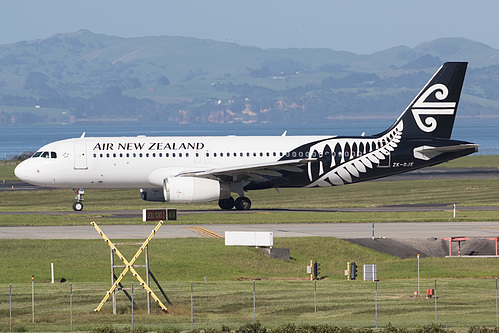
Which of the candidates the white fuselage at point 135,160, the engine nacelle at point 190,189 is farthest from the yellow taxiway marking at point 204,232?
the white fuselage at point 135,160

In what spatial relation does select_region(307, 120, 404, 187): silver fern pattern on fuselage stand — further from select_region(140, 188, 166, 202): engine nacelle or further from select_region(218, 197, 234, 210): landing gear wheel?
select_region(140, 188, 166, 202): engine nacelle

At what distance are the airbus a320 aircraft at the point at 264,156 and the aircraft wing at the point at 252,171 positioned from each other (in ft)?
0.38

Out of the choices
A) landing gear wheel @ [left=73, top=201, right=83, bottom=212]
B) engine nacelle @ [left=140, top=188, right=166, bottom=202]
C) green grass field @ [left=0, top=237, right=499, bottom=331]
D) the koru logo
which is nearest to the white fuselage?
engine nacelle @ [left=140, top=188, right=166, bottom=202]

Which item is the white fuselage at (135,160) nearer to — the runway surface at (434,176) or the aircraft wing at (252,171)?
the aircraft wing at (252,171)

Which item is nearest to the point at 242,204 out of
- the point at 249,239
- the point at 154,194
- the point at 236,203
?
the point at 236,203

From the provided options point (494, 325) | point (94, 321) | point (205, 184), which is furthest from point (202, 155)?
point (494, 325)

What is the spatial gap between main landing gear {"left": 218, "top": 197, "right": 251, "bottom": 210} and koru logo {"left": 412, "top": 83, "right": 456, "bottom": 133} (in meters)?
13.0

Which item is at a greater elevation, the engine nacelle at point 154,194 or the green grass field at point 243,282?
the engine nacelle at point 154,194

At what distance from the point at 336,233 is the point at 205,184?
11342 mm

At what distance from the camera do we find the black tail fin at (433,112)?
193 ft

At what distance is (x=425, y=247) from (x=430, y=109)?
1707cm

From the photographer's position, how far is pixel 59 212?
59875mm

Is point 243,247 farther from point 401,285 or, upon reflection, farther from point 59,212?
point 59,212

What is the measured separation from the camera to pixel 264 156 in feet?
190
